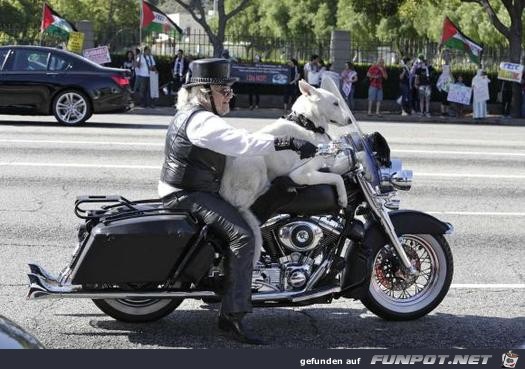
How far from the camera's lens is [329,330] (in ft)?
20.9

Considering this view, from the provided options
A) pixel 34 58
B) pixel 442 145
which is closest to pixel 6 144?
pixel 34 58

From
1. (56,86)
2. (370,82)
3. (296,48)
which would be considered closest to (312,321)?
(56,86)

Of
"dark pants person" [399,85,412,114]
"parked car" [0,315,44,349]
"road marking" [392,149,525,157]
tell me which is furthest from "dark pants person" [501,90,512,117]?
"parked car" [0,315,44,349]

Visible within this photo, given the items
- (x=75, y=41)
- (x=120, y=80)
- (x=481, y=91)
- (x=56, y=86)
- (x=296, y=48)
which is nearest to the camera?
(x=56, y=86)

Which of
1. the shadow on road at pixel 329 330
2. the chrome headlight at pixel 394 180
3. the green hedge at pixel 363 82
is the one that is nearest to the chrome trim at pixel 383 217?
the chrome headlight at pixel 394 180

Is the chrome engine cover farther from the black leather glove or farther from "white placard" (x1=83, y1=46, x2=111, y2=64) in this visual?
"white placard" (x1=83, y1=46, x2=111, y2=64)

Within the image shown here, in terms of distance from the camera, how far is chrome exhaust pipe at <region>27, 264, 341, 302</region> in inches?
231

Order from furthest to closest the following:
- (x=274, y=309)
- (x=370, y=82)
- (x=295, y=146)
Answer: (x=370, y=82), (x=274, y=309), (x=295, y=146)

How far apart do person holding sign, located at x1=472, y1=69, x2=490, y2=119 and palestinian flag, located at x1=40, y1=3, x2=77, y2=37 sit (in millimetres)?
11619

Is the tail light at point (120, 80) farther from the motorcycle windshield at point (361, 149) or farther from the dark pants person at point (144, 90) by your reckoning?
the motorcycle windshield at point (361, 149)

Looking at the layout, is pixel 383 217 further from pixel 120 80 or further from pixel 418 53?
pixel 418 53

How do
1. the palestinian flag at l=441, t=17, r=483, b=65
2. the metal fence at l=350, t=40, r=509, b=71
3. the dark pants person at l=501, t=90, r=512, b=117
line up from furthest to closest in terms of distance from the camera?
1. the metal fence at l=350, t=40, r=509, b=71
2. the dark pants person at l=501, t=90, r=512, b=117
3. the palestinian flag at l=441, t=17, r=483, b=65

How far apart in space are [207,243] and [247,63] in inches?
917

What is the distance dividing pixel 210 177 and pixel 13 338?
2109mm
